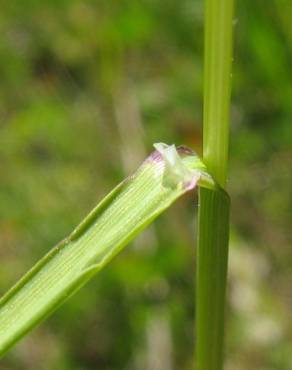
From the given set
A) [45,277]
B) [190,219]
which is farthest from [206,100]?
[190,219]

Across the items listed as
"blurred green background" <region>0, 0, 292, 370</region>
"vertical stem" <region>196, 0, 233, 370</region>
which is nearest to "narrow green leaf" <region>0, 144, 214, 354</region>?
"vertical stem" <region>196, 0, 233, 370</region>

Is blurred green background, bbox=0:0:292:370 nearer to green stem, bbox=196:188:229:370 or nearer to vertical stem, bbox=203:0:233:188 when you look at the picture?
green stem, bbox=196:188:229:370

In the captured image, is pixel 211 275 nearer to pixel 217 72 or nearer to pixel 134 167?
pixel 217 72

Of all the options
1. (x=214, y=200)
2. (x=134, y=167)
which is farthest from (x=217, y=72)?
(x=134, y=167)

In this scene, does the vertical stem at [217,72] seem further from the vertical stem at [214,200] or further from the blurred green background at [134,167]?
the blurred green background at [134,167]

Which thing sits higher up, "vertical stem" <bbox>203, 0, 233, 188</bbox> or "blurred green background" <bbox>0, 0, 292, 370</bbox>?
"blurred green background" <bbox>0, 0, 292, 370</bbox>

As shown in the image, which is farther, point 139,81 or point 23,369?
point 139,81

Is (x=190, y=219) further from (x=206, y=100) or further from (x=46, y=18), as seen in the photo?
(x=206, y=100)
